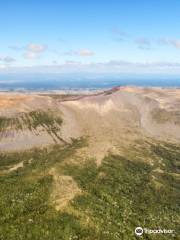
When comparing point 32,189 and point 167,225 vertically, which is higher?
point 32,189

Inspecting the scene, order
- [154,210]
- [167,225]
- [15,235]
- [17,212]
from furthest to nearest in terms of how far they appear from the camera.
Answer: [154,210] < [167,225] < [17,212] < [15,235]

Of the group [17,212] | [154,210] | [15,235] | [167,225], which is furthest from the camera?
[154,210]

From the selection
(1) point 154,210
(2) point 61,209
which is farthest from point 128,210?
(2) point 61,209

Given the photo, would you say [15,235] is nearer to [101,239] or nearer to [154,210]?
[101,239]

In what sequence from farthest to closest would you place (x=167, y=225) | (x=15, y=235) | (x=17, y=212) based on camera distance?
(x=167, y=225) < (x=17, y=212) < (x=15, y=235)

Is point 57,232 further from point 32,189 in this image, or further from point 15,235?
point 32,189

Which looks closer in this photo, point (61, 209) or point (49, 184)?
point (61, 209)

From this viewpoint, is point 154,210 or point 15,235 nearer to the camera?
point 15,235

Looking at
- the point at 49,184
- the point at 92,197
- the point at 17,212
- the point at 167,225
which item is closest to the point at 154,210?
the point at 167,225

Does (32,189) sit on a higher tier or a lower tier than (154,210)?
higher
